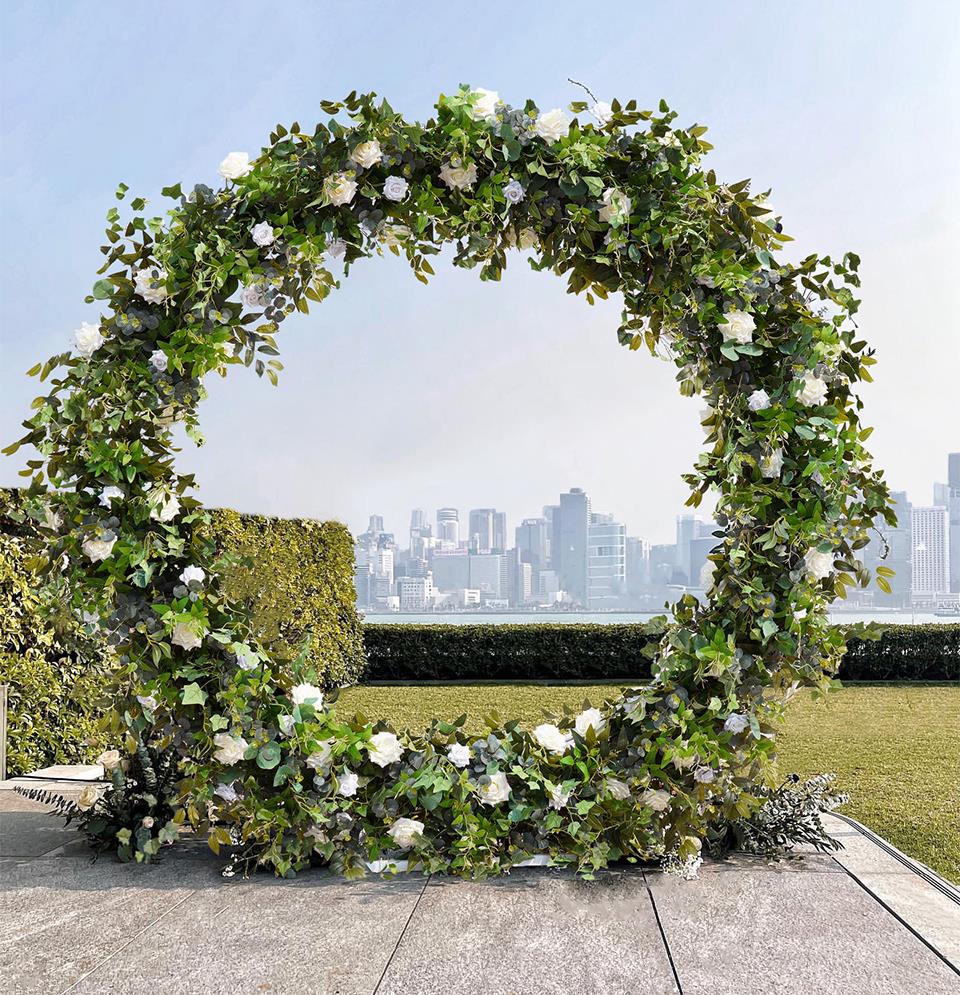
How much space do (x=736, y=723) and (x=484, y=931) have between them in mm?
1127

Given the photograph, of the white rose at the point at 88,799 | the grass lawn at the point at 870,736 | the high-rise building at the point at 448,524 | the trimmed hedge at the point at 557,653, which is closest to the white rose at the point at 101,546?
the white rose at the point at 88,799

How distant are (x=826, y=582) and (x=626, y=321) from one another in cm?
122

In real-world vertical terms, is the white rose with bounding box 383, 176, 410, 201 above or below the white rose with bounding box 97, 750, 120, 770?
above

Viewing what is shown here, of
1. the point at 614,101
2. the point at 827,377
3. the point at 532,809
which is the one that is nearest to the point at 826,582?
the point at 827,377

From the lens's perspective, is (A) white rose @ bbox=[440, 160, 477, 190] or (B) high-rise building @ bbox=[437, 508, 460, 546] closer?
(A) white rose @ bbox=[440, 160, 477, 190]

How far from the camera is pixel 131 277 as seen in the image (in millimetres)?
3391

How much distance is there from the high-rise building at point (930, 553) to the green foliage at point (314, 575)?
426 inches

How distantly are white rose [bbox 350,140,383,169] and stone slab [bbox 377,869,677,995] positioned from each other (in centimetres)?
251

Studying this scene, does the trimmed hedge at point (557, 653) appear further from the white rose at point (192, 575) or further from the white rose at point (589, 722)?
the white rose at point (192, 575)

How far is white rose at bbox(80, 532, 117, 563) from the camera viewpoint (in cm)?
324

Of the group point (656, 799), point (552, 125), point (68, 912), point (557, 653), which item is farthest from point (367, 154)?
point (557, 653)

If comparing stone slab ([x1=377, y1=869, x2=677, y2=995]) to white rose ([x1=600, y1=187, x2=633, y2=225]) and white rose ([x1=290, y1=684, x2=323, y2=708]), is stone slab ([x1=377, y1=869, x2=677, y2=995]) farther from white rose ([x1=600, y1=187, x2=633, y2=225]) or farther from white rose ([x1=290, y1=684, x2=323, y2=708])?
white rose ([x1=600, y1=187, x2=633, y2=225])

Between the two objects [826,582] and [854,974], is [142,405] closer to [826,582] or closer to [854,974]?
[826,582]

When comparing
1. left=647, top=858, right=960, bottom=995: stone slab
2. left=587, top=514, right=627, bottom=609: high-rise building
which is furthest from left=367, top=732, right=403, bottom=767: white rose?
left=587, top=514, right=627, bottom=609: high-rise building
